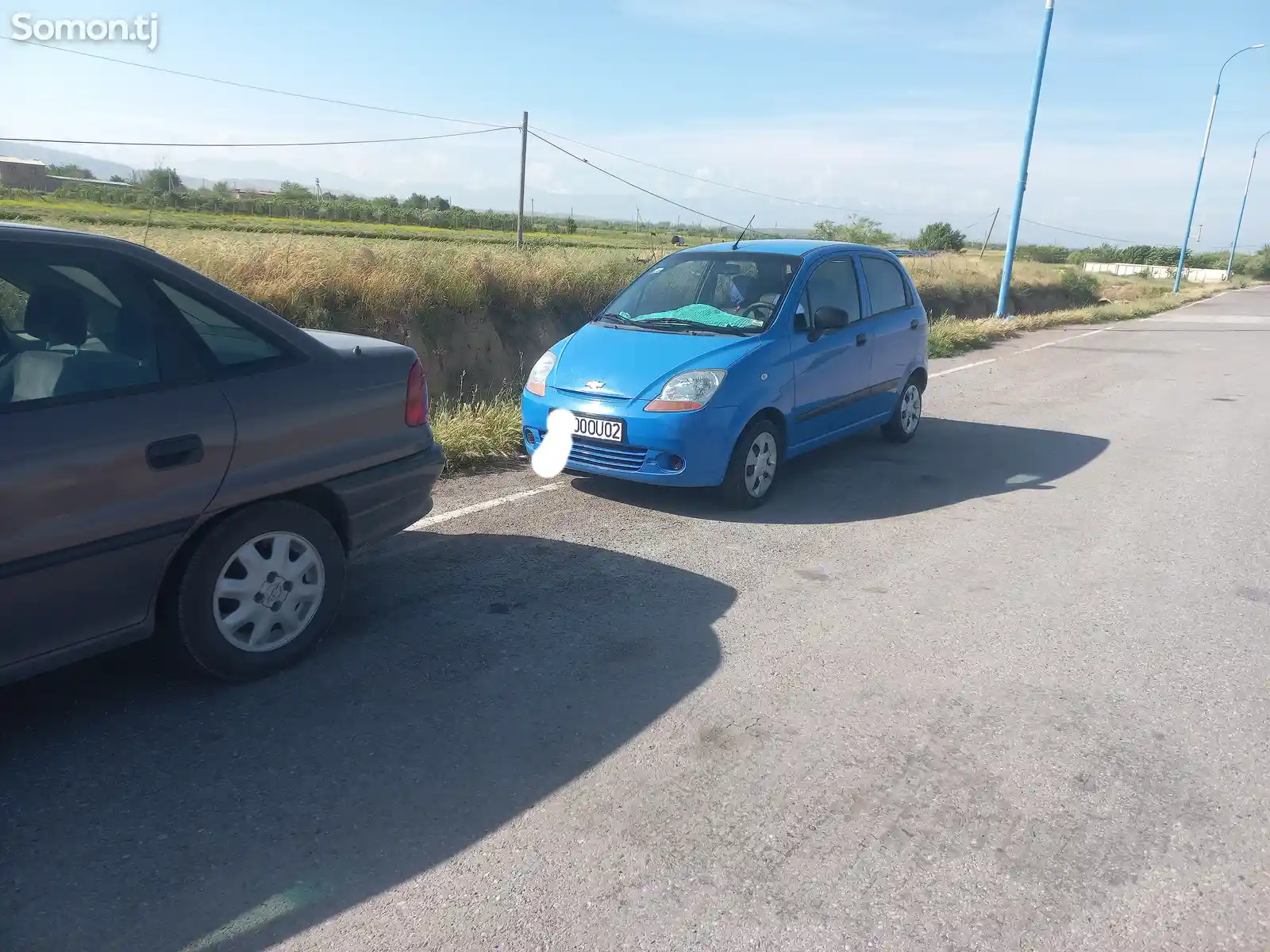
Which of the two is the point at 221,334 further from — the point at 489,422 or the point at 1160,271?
the point at 1160,271

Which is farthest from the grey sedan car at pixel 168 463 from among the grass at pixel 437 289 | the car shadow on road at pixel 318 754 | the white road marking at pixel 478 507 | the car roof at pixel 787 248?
the car roof at pixel 787 248

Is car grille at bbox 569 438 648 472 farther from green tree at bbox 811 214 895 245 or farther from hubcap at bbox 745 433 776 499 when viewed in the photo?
green tree at bbox 811 214 895 245

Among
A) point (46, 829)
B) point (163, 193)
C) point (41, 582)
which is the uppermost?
point (163, 193)

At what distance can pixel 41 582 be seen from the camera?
9.98 feet

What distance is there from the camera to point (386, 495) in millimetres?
4250

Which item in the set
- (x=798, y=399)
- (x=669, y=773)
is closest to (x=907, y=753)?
(x=669, y=773)

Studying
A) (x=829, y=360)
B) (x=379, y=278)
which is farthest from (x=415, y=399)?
(x=379, y=278)

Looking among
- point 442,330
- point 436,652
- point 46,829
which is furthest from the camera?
point 442,330

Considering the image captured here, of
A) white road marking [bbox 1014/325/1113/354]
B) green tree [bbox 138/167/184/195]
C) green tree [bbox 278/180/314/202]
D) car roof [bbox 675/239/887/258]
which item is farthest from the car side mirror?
green tree [bbox 278/180/314/202]

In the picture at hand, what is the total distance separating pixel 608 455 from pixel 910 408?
3607 millimetres

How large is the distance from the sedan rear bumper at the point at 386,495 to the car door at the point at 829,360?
3.10m

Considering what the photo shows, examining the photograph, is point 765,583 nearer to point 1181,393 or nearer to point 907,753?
point 907,753

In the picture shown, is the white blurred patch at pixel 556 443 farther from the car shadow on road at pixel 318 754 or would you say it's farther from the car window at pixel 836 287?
the car window at pixel 836 287

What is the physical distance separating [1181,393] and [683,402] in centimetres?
927
